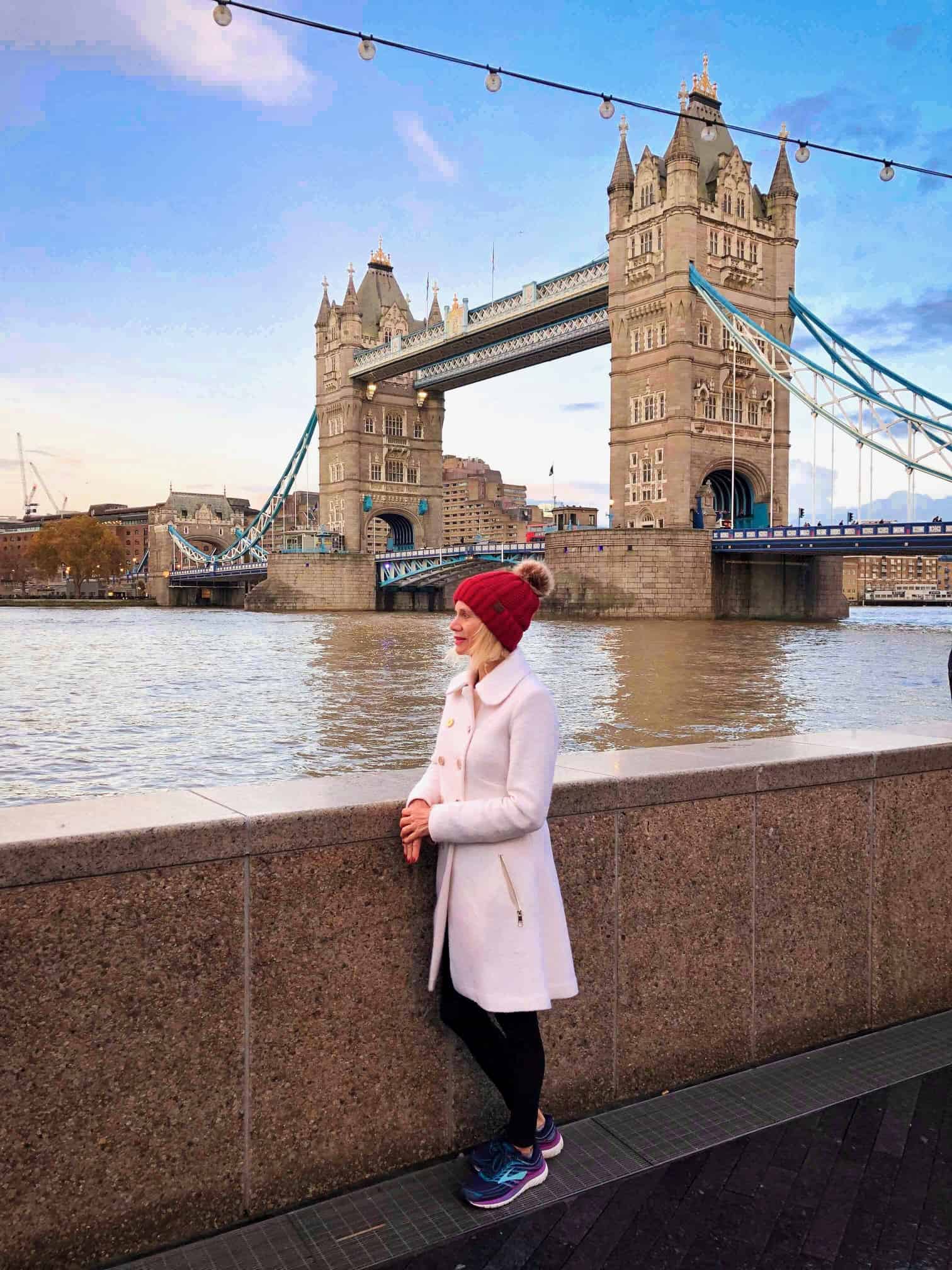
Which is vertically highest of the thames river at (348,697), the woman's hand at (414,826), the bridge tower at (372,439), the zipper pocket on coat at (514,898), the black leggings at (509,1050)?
the bridge tower at (372,439)

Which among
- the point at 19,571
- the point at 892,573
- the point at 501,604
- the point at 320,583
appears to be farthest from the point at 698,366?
the point at 892,573

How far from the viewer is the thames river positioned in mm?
9047

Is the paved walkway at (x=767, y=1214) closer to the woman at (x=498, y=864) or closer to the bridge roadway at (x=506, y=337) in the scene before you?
the woman at (x=498, y=864)

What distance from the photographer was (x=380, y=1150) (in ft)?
7.84

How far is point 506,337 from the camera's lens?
58188 millimetres

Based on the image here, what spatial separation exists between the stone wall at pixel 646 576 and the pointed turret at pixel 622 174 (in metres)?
15.3

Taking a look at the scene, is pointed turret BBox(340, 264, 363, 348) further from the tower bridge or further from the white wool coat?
the white wool coat

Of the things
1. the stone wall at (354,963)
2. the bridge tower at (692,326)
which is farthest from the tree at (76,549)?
the stone wall at (354,963)

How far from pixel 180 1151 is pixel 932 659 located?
21716mm

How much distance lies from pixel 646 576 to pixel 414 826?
39105 mm

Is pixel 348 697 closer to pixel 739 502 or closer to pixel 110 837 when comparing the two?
pixel 110 837

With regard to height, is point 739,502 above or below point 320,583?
above

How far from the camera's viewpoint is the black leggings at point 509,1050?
7.53ft

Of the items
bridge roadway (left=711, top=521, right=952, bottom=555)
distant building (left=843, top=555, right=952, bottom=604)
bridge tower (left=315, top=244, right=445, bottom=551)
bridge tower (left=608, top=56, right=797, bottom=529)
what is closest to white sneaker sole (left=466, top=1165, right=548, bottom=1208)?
bridge roadway (left=711, top=521, right=952, bottom=555)
